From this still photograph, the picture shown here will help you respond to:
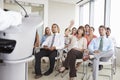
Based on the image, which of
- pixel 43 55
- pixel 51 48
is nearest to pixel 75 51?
pixel 51 48

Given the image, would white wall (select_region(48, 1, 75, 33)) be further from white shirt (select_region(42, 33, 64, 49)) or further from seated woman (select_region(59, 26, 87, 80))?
seated woman (select_region(59, 26, 87, 80))

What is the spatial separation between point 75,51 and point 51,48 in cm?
70

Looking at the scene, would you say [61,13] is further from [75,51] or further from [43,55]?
[75,51]

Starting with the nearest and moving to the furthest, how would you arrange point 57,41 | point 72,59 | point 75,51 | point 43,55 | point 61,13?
point 72,59
point 75,51
point 43,55
point 57,41
point 61,13

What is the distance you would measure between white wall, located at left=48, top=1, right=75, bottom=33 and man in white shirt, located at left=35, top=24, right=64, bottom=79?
→ 2.74 m

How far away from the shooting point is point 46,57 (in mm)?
4254

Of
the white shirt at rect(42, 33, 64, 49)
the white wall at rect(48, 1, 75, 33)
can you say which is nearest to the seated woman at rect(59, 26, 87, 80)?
the white shirt at rect(42, 33, 64, 49)

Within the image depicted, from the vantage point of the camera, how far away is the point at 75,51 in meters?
3.63

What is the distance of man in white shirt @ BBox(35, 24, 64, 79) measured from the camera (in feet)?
12.8

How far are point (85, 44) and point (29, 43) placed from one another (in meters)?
2.99

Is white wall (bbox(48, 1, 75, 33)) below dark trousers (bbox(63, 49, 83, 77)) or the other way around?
the other way around

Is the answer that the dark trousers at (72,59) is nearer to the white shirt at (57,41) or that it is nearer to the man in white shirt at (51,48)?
the man in white shirt at (51,48)

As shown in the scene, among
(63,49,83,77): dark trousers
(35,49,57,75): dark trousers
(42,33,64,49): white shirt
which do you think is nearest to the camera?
(63,49,83,77): dark trousers

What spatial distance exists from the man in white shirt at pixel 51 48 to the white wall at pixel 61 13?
274 cm
